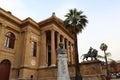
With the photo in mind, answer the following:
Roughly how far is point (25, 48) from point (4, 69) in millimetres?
5054

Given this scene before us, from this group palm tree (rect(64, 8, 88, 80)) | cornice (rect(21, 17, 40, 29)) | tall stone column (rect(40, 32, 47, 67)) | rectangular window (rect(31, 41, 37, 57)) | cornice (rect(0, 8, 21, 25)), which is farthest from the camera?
rectangular window (rect(31, 41, 37, 57))

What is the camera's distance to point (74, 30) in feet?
69.4

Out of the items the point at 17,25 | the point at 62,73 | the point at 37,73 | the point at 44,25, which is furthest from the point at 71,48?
the point at 62,73

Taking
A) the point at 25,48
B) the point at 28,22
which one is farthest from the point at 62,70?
the point at 28,22

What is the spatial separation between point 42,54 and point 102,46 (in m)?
26.9

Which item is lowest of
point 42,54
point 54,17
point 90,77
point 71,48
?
point 90,77

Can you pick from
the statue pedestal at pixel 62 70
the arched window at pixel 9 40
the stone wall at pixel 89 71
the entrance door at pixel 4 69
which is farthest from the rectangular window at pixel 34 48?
the statue pedestal at pixel 62 70

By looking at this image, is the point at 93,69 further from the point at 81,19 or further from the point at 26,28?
the point at 26,28

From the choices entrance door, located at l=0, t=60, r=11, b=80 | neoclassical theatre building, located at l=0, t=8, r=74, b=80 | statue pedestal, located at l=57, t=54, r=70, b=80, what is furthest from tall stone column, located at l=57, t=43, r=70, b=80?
entrance door, located at l=0, t=60, r=11, b=80

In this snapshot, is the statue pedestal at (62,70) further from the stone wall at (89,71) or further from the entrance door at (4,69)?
the entrance door at (4,69)

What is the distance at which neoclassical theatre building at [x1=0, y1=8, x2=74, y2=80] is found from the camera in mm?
22545

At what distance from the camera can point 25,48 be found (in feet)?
79.2

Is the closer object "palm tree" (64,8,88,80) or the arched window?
"palm tree" (64,8,88,80)

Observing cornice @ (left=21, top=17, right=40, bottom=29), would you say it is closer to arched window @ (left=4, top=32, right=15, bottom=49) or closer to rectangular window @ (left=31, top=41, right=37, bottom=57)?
arched window @ (left=4, top=32, right=15, bottom=49)
